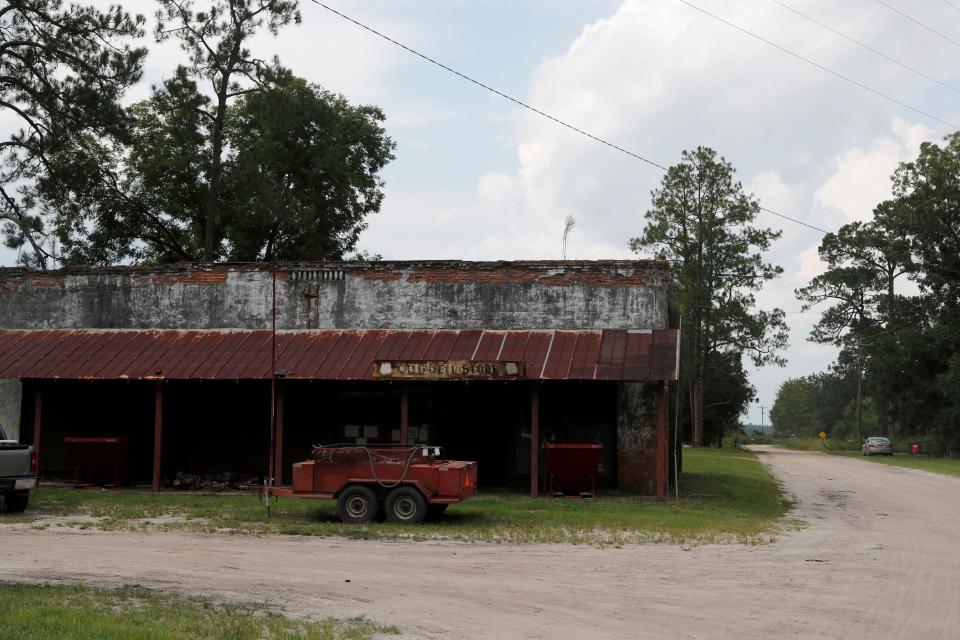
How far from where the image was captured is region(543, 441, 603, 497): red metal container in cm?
2177

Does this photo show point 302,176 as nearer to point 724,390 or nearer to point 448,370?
point 448,370

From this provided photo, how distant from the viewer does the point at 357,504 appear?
56.5 feet

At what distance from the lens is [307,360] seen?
23344 mm

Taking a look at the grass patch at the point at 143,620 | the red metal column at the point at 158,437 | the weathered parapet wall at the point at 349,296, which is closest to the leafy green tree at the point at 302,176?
the weathered parapet wall at the point at 349,296

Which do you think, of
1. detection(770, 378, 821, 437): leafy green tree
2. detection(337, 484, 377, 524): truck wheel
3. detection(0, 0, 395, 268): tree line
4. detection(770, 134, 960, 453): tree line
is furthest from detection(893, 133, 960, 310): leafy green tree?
detection(770, 378, 821, 437): leafy green tree

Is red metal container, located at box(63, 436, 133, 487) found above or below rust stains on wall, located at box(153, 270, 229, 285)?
below

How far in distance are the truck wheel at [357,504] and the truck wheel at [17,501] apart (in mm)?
6368

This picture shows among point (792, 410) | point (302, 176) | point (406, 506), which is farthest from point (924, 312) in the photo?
point (792, 410)

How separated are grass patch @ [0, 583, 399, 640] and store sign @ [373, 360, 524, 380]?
1222 centimetres

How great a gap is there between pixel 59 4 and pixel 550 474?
19.5m

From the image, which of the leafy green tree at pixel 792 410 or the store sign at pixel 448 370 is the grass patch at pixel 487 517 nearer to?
the store sign at pixel 448 370

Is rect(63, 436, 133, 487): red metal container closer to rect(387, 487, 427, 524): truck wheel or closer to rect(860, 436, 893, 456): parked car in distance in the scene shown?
rect(387, 487, 427, 524): truck wheel

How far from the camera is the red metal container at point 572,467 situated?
71.4 feet

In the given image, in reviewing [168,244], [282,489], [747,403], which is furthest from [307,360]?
[747,403]
